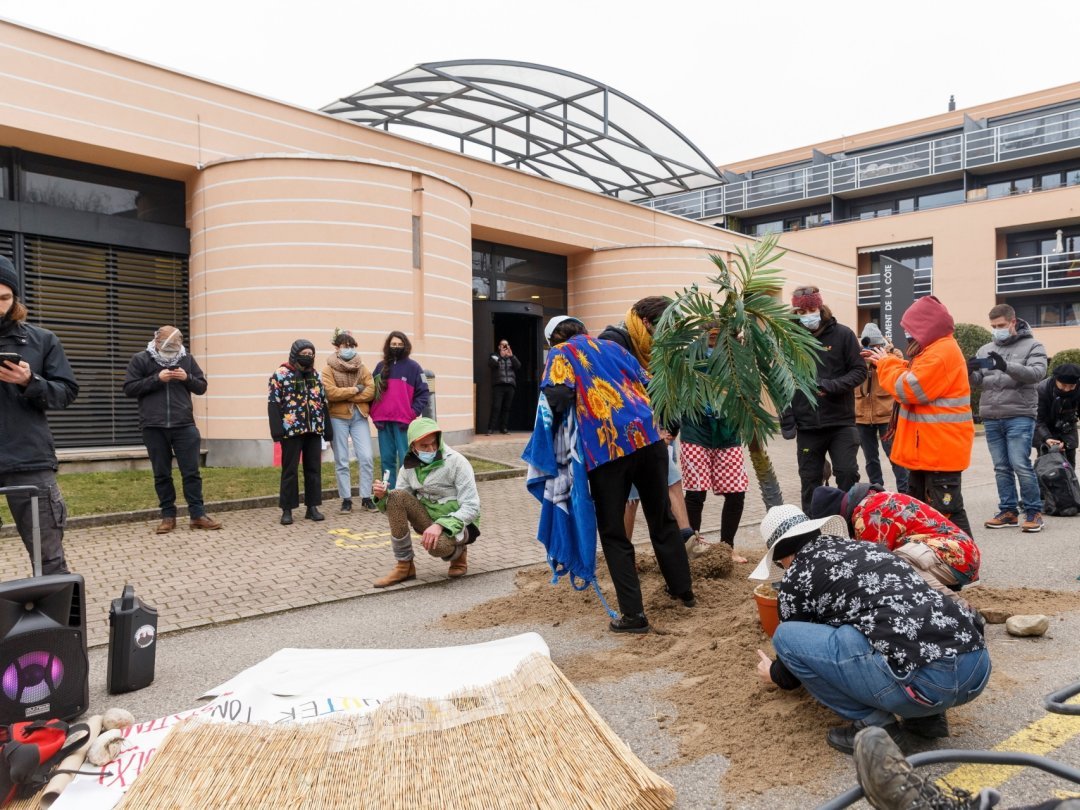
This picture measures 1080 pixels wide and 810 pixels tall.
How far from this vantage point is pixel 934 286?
32156 mm

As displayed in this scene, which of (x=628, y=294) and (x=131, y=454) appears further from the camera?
(x=628, y=294)

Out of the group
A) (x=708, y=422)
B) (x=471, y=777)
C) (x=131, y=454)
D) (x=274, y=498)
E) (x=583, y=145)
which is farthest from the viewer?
(x=583, y=145)

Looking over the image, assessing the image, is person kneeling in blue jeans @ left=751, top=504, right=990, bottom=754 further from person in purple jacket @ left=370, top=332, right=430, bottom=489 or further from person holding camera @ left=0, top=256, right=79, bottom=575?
person in purple jacket @ left=370, top=332, right=430, bottom=489

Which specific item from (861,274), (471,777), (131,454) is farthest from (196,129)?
(861,274)

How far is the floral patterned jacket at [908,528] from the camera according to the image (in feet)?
10.4

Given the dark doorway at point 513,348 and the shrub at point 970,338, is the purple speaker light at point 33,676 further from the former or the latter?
the shrub at point 970,338

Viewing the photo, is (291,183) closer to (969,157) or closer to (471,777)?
(471,777)

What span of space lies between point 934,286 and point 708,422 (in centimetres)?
3108

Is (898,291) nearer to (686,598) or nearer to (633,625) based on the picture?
(686,598)

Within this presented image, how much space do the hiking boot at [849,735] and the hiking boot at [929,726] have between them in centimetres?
5

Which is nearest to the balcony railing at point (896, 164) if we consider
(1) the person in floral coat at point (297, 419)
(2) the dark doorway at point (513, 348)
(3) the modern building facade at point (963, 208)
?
(3) the modern building facade at point (963, 208)

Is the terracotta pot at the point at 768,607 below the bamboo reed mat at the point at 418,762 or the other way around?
the other way around

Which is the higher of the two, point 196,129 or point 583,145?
point 583,145

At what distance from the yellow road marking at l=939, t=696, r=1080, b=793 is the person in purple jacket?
646 cm
